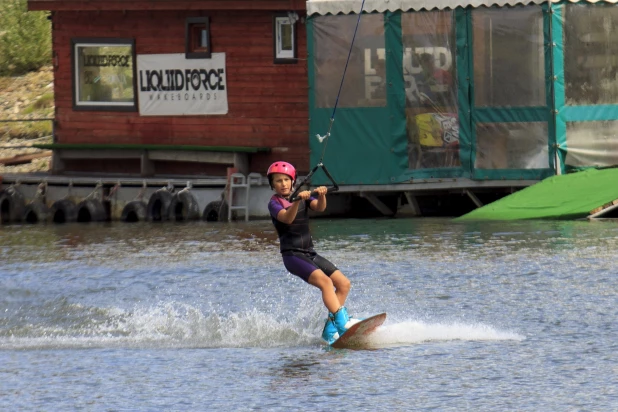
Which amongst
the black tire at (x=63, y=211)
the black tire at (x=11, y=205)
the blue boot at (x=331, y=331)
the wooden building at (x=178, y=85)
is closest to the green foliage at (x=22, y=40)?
the wooden building at (x=178, y=85)

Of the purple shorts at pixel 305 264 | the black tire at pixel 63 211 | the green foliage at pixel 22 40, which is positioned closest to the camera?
the purple shorts at pixel 305 264

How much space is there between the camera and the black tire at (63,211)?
2645 centimetres

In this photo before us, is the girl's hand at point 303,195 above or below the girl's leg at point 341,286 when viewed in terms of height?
above

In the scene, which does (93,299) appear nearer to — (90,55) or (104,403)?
(104,403)

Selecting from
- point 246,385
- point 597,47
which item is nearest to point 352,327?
point 246,385

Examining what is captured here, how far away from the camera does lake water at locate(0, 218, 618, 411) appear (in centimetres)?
962

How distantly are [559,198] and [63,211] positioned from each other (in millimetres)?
10153

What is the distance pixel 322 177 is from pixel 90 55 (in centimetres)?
682

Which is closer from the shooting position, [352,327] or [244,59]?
[352,327]

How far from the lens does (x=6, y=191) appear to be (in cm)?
2767

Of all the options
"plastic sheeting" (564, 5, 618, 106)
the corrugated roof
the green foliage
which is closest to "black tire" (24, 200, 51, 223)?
the corrugated roof

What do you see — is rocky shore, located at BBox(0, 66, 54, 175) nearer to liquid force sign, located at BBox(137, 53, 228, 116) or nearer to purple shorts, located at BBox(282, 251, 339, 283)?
liquid force sign, located at BBox(137, 53, 228, 116)

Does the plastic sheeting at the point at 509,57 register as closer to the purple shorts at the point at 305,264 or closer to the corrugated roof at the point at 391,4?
the corrugated roof at the point at 391,4

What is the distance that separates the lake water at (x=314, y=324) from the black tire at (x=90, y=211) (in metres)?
4.93
